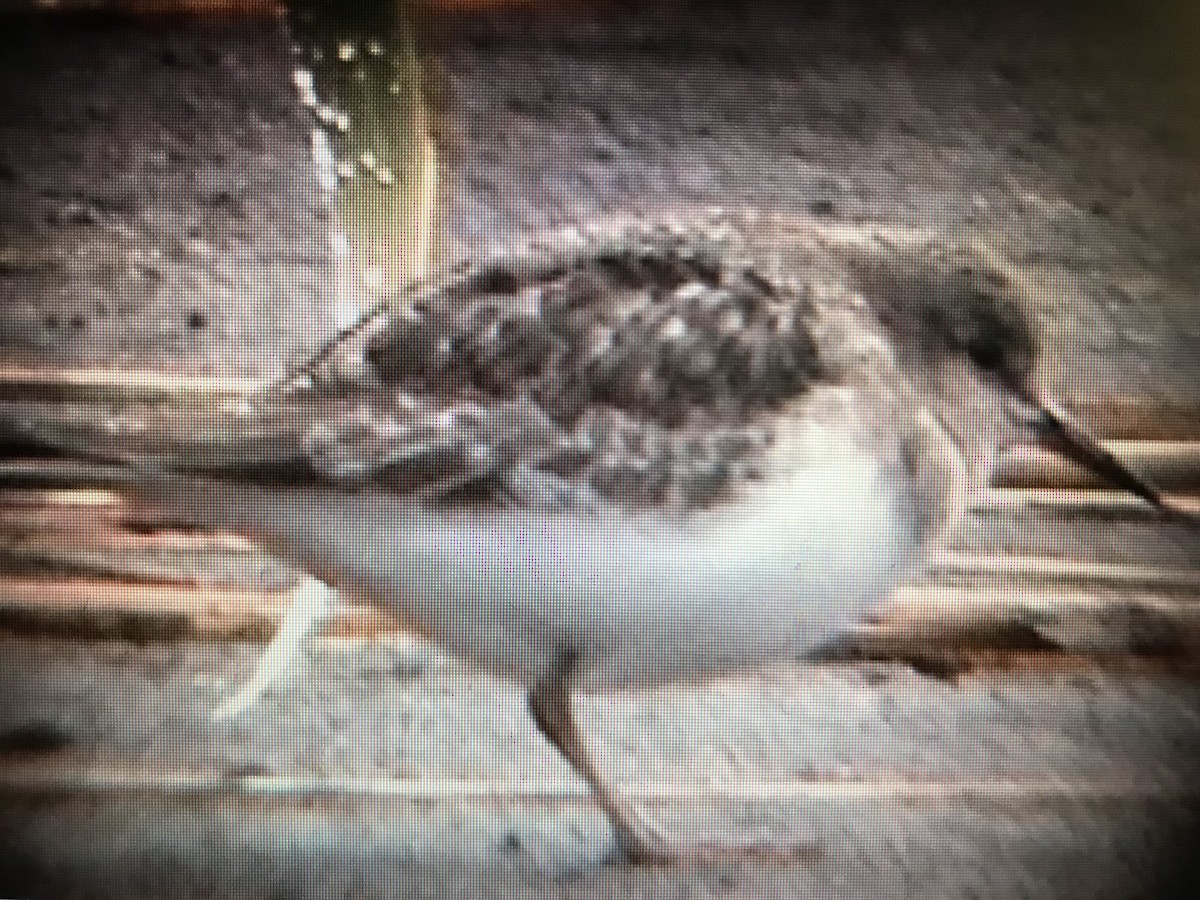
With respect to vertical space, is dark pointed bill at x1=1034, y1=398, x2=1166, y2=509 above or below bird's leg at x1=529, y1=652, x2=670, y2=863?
above

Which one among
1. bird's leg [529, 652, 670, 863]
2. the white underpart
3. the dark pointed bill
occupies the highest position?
the dark pointed bill

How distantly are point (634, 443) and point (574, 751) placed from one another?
254mm

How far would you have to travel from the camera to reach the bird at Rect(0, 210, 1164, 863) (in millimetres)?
962

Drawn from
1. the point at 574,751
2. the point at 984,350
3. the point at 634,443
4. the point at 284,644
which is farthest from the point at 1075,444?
the point at 284,644

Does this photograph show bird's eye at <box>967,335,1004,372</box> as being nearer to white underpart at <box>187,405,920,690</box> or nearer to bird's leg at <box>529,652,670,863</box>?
white underpart at <box>187,405,920,690</box>

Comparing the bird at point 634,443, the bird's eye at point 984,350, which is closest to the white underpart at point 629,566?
the bird at point 634,443

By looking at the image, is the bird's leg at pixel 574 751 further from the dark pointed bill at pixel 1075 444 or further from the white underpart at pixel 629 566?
the dark pointed bill at pixel 1075 444

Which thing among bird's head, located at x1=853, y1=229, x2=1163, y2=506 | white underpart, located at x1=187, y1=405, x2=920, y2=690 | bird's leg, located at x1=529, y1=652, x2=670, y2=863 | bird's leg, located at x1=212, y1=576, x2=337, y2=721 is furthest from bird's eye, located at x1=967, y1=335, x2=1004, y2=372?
bird's leg, located at x1=212, y1=576, x2=337, y2=721

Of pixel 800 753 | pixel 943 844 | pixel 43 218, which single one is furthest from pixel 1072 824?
pixel 43 218

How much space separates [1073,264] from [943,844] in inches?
17.3

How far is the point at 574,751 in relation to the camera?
3.45 ft

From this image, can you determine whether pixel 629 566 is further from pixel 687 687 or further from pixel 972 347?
pixel 972 347

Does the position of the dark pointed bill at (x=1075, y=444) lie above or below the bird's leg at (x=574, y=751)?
above

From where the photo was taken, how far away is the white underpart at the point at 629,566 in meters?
0.97
